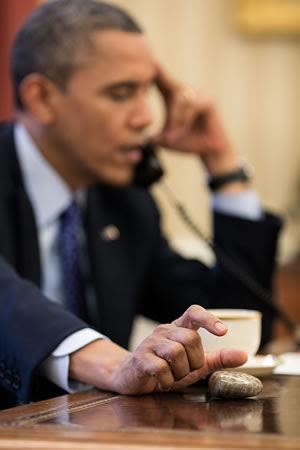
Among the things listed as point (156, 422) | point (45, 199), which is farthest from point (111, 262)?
point (156, 422)

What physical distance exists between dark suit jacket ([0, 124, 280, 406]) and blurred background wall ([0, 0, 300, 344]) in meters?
1.46

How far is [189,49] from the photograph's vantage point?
389cm

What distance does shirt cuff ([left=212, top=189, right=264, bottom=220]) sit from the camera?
2414 mm

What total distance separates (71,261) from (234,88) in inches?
79.5

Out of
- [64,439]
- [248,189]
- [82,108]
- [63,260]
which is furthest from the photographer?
[248,189]

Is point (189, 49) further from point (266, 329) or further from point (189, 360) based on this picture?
point (189, 360)

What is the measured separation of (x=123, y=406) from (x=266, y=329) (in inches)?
47.4

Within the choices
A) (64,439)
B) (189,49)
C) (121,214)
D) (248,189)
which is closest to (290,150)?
(189,49)

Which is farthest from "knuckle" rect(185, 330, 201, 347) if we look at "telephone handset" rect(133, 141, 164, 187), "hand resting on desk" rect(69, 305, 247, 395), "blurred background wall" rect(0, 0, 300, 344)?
"blurred background wall" rect(0, 0, 300, 344)

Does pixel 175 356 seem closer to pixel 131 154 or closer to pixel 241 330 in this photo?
pixel 241 330

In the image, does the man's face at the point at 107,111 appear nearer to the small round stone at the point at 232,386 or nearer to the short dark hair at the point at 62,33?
the short dark hair at the point at 62,33

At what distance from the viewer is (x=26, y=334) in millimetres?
1300

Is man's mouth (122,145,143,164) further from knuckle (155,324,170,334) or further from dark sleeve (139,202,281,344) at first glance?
knuckle (155,324,170,334)

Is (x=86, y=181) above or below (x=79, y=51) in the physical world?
below
